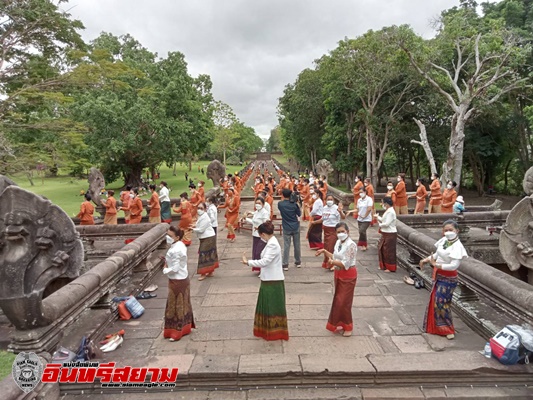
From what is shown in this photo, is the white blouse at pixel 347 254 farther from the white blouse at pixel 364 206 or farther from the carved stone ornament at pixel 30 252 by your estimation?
the white blouse at pixel 364 206

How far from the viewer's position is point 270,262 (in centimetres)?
450

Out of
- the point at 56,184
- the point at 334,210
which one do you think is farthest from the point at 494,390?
the point at 56,184

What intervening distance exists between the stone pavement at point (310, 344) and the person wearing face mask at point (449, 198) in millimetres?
4818

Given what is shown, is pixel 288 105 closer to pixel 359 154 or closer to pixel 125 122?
pixel 359 154

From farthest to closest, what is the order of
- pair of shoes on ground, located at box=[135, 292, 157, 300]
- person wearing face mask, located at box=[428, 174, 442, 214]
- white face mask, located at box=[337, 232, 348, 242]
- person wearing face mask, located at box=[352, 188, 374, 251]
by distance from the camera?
person wearing face mask, located at box=[428, 174, 442, 214] → person wearing face mask, located at box=[352, 188, 374, 251] → pair of shoes on ground, located at box=[135, 292, 157, 300] → white face mask, located at box=[337, 232, 348, 242]

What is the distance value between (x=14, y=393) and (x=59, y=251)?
1.37 metres

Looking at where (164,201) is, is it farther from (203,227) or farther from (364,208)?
(364,208)

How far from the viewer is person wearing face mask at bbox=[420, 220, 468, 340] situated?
4.38 meters

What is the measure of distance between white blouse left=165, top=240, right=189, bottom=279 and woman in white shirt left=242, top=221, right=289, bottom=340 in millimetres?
876

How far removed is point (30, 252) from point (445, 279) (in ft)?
15.9

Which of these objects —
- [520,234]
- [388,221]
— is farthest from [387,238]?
[520,234]

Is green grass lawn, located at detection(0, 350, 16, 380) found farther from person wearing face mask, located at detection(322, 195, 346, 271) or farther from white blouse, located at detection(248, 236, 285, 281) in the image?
person wearing face mask, located at detection(322, 195, 346, 271)

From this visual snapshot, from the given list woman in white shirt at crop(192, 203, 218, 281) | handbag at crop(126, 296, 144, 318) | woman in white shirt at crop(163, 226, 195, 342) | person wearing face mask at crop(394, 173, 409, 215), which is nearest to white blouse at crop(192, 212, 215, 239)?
woman in white shirt at crop(192, 203, 218, 281)

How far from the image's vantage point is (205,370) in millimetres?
3871
